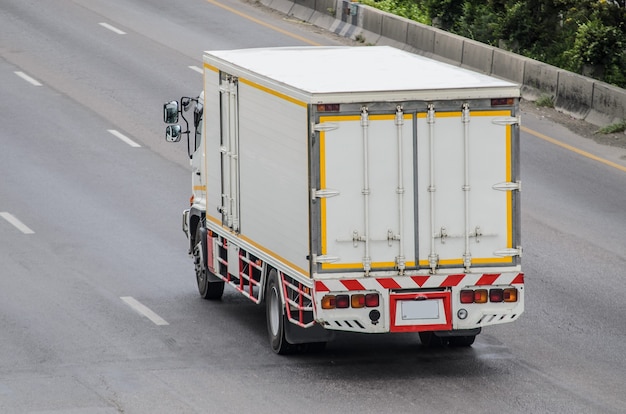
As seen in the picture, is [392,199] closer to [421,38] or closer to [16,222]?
[16,222]

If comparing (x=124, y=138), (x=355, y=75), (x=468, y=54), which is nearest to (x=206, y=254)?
(x=355, y=75)

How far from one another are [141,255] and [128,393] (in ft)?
20.0

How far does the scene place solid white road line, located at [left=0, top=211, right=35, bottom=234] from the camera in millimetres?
20141

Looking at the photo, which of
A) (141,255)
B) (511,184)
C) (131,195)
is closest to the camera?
(511,184)

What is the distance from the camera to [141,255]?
1888 centimetres

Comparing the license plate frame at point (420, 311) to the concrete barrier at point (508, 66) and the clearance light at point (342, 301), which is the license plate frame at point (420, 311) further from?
the concrete barrier at point (508, 66)

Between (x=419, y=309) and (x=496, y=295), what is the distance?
724 mm

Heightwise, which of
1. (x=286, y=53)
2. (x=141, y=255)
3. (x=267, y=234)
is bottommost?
(x=141, y=255)

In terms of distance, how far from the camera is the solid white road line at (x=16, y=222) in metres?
20.1

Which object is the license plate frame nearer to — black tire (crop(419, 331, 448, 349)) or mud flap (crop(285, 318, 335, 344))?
mud flap (crop(285, 318, 335, 344))

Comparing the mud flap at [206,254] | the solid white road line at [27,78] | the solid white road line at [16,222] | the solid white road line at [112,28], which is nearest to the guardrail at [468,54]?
the solid white road line at [112,28]

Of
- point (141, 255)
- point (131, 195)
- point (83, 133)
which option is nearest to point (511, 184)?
point (141, 255)

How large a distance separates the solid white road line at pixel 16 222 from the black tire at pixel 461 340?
7.52m

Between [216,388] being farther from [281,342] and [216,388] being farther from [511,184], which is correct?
[511,184]
